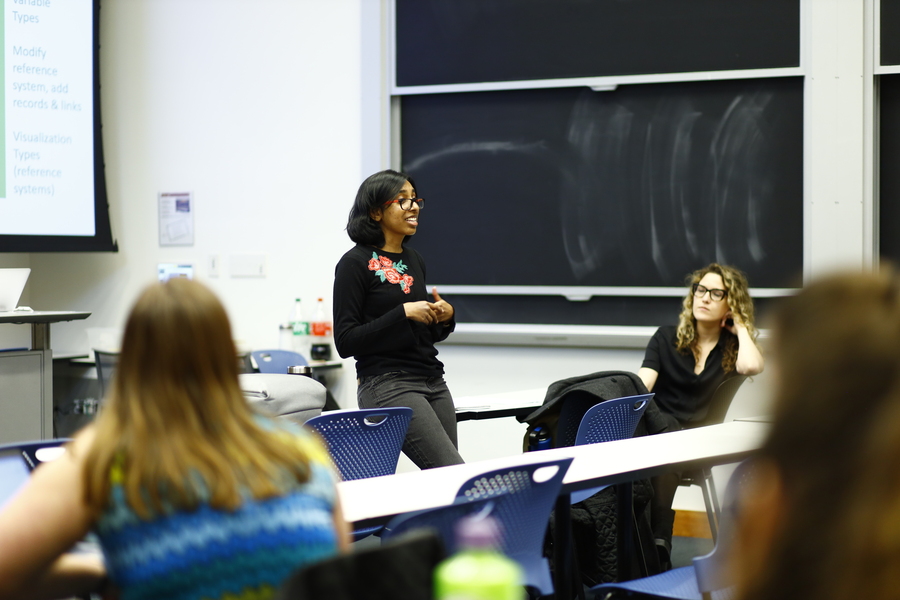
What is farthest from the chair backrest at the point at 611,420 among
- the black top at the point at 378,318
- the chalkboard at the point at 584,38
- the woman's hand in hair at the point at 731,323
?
→ the chalkboard at the point at 584,38

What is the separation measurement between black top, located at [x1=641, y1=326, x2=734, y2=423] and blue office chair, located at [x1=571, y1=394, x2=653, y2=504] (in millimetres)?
623

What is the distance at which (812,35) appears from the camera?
4141mm

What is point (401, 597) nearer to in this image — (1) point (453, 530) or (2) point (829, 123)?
(1) point (453, 530)

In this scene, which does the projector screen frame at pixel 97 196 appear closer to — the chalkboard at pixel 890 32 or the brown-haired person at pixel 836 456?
the chalkboard at pixel 890 32

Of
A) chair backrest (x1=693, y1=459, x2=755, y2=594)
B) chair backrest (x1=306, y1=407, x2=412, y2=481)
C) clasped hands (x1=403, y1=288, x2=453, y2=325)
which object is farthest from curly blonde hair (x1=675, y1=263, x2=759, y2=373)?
chair backrest (x1=693, y1=459, x2=755, y2=594)

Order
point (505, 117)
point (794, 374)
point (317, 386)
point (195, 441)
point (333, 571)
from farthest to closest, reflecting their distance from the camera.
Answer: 1. point (505, 117)
2. point (317, 386)
3. point (195, 441)
4. point (333, 571)
5. point (794, 374)

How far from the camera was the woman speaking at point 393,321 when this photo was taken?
283 centimetres

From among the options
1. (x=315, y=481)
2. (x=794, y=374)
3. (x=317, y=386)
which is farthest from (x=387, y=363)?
(x=794, y=374)

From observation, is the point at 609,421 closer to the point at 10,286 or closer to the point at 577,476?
the point at 577,476

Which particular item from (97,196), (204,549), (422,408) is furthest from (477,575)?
(97,196)

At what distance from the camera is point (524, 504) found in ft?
6.01

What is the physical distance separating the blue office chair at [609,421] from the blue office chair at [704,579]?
749mm

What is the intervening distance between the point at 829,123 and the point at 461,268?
6.34ft

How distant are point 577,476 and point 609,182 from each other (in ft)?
8.66
